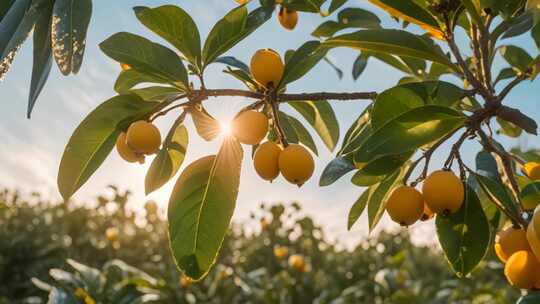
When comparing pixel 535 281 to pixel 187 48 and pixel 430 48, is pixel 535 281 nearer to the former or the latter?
pixel 430 48

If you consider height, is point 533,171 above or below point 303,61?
below

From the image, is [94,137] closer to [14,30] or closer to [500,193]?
[14,30]

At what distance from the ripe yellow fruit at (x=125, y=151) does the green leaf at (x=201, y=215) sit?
0.43ft

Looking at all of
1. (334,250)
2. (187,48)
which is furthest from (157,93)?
(334,250)

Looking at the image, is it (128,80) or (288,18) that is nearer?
(128,80)

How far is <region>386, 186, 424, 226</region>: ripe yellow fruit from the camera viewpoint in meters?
1.21

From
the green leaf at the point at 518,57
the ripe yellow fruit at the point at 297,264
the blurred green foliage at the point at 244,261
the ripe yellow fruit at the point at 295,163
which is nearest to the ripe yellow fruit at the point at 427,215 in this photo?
the ripe yellow fruit at the point at 295,163

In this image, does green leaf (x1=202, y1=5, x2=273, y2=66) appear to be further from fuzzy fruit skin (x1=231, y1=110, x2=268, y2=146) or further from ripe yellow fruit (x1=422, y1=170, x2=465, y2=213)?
ripe yellow fruit (x1=422, y1=170, x2=465, y2=213)

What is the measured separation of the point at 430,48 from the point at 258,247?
6.64 metres

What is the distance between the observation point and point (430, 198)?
1.17 metres

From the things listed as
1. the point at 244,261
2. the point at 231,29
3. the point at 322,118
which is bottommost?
the point at 244,261

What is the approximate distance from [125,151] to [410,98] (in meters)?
0.65

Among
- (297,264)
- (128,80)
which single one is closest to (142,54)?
(128,80)

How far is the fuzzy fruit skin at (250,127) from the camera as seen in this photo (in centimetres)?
122
